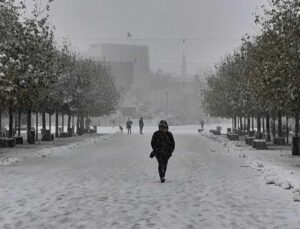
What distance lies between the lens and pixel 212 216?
965cm

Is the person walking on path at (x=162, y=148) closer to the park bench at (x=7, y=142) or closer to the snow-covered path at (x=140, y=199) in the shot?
the snow-covered path at (x=140, y=199)

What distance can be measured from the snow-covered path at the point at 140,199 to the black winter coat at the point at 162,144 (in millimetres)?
874

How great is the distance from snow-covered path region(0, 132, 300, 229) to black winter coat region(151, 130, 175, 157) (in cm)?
87

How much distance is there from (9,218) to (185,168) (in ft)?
33.5

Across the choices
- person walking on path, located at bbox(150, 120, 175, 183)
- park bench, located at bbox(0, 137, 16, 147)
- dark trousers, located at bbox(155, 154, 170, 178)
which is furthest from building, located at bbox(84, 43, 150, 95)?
dark trousers, located at bbox(155, 154, 170, 178)

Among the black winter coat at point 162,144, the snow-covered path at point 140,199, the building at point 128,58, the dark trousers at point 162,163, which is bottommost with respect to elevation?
the snow-covered path at point 140,199

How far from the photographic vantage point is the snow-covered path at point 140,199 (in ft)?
30.1

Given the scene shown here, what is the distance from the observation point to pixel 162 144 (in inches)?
590

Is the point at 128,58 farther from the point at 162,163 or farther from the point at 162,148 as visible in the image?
the point at 162,163

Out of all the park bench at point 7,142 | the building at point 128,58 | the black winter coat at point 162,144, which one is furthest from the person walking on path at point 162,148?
the building at point 128,58

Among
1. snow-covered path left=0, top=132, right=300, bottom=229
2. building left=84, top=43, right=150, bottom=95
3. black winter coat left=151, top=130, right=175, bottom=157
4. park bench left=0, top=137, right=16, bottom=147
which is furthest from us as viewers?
building left=84, top=43, right=150, bottom=95

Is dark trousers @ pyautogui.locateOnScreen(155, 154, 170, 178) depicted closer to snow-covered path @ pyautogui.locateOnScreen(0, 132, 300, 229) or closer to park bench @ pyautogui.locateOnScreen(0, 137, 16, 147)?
snow-covered path @ pyautogui.locateOnScreen(0, 132, 300, 229)

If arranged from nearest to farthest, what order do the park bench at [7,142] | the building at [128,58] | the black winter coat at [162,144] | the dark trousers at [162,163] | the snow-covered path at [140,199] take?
the snow-covered path at [140,199] < the dark trousers at [162,163] < the black winter coat at [162,144] < the park bench at [7,142] < the building at [128,58]

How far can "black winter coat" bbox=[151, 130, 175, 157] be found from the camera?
49.1ft
